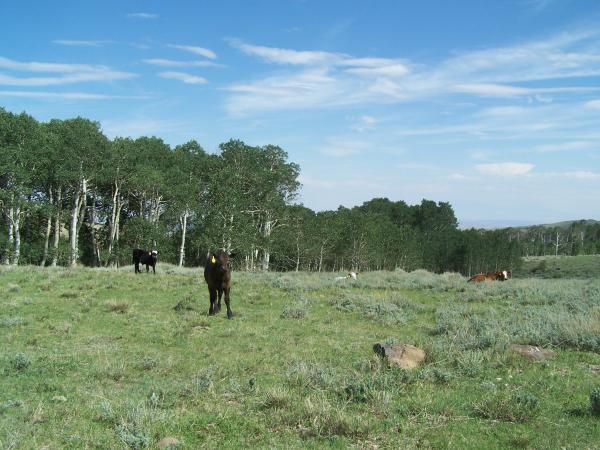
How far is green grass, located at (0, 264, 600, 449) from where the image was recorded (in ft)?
18.1

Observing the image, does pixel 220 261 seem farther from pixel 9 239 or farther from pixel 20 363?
pixel 9 239

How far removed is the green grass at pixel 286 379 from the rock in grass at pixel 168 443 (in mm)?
109

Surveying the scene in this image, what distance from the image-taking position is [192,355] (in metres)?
9.77

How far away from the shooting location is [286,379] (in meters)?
7.70

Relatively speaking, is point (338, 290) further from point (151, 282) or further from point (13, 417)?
point (13, 417)

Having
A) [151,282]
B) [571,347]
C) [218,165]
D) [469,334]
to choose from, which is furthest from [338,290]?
[218,165]

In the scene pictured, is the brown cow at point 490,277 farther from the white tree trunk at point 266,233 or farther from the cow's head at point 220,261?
the white tree trunk at point 266,233

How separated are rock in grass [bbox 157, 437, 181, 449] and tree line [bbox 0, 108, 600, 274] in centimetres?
3668

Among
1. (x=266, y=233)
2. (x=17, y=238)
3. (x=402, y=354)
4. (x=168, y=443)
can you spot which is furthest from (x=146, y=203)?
(x=168, y=443)

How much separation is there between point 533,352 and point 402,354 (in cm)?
256

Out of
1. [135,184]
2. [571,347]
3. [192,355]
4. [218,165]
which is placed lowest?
[192,355]

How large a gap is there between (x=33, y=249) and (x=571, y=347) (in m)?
44.1

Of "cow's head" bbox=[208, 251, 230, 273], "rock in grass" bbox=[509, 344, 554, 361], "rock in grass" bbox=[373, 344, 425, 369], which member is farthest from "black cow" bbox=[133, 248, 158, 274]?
"rock in grass" bbox=[509, 344, 554, 361]

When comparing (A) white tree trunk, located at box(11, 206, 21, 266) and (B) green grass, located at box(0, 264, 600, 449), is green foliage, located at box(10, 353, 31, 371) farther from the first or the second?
(A) white tree trunk, located at box(11, 206, 21, 266)
